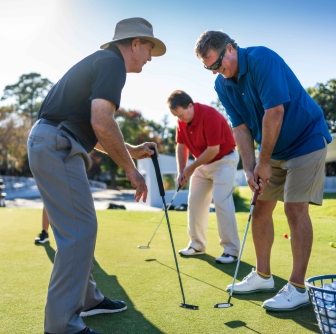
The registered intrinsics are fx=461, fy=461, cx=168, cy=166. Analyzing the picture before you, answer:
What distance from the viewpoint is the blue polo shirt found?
10.3 feet

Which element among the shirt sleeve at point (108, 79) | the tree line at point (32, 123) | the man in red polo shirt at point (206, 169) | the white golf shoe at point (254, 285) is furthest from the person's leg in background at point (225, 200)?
the tree line at point (32, 123)

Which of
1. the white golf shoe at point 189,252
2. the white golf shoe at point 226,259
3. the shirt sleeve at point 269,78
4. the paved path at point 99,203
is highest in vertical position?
the shirt sleeve at point 269,78

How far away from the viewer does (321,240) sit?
5578 mm

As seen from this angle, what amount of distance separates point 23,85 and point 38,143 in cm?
5496

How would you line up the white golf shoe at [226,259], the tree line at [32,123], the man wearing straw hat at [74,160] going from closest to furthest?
the man wearing straw hat at [74,160] < the white golf shoe at [226,259] < the tree line at [32,123]

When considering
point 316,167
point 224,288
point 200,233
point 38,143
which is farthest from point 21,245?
point 316,167

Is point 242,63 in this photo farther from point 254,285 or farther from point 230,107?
point 254,285

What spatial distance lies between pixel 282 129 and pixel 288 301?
119 centimetres

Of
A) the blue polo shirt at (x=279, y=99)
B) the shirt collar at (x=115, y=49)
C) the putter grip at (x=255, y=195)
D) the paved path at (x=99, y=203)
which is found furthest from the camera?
the paved path at (x=99, y=203)

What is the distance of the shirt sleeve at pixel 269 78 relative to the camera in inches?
122

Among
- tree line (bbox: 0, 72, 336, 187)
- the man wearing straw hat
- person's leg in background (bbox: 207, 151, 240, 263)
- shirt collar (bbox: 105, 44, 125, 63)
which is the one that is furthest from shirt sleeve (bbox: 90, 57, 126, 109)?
tree line (bbox: 0, 72, 336, 187)

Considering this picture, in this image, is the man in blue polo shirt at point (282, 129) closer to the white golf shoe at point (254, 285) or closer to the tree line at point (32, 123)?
the white golf shoe at point (254, 285)

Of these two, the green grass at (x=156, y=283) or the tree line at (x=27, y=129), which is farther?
the tree line at (x=27, y=129)

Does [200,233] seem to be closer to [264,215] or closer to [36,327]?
[264,215]
